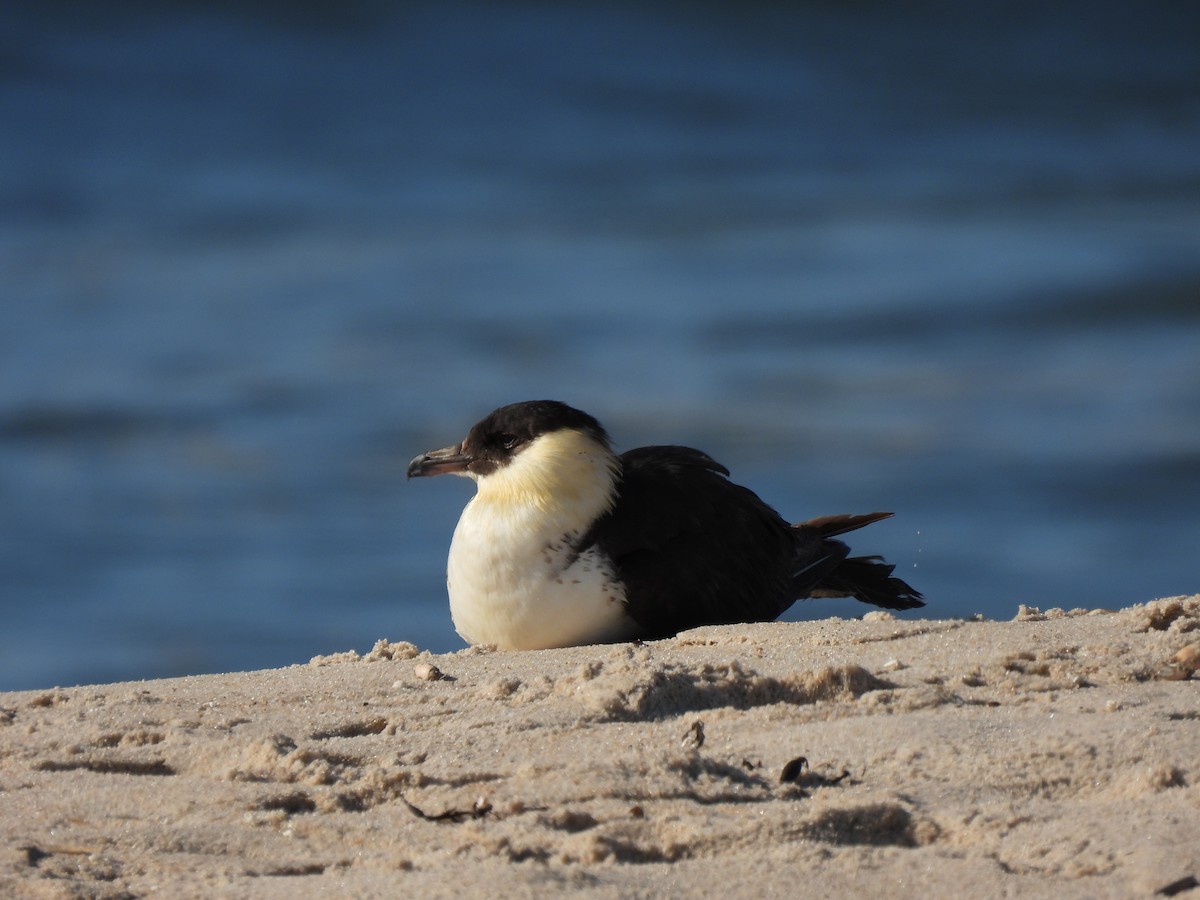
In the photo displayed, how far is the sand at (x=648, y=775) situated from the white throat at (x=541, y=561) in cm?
101

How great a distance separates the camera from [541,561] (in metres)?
6.16

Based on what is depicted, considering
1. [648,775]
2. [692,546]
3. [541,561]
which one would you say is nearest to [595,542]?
[541,561]

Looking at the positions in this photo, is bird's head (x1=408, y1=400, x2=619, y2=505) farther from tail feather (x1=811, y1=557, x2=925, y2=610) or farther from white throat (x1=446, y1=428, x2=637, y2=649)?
tail feather (x1=811, y1=557, x2=925, y2=610)

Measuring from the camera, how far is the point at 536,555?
6184 millimetres

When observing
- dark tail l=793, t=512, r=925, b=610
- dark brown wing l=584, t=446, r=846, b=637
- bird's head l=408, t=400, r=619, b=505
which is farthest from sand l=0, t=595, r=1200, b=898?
dark tail l=793, t=512, r=925, b=610

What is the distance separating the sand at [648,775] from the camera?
320cm

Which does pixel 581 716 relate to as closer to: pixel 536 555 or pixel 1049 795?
pixel 1049 795

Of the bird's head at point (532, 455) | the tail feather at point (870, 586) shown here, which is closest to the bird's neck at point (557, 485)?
the bird's head at point (532, 455)

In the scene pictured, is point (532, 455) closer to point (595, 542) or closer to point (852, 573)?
point (595, 542)

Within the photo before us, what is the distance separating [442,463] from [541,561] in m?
0.85

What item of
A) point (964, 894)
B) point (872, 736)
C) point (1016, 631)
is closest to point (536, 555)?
point (1016, 631)

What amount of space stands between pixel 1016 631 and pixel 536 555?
6.00 ft

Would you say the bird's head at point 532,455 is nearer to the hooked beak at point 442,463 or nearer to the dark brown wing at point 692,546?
the hooked beak at point 442,463

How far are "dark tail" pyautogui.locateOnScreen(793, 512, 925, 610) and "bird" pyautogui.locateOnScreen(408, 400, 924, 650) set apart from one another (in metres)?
0.22
